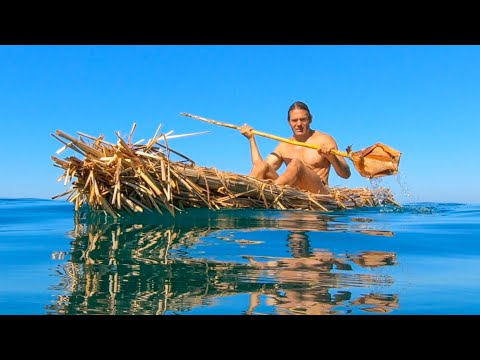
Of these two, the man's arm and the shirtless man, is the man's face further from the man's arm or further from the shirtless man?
the man's arm

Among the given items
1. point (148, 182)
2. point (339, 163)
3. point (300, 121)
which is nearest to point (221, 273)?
point (148, 182)

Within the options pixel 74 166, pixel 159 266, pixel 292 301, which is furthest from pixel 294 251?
pixel 74 166

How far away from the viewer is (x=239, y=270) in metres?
2.54

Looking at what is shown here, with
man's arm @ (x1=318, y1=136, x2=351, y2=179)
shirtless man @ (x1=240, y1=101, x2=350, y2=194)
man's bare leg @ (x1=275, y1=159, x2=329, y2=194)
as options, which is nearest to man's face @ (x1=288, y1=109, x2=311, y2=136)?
shirtless man @ (x1=240, y1=101, x2=350, y2=194)

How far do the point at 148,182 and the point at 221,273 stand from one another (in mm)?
3236

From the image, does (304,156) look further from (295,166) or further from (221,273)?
(221,273)

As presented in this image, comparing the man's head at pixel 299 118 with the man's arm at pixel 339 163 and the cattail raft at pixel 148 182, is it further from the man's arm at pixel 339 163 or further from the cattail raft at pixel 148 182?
the cattail raft at pixel 148 182

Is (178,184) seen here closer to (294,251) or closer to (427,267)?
(294,251)

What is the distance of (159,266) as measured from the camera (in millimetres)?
2633

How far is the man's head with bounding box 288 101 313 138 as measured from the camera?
28.9ft

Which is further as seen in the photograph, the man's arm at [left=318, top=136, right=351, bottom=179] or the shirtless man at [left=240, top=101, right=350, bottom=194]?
the man's arm at [left=318, top=136, right=351, bottom=179]

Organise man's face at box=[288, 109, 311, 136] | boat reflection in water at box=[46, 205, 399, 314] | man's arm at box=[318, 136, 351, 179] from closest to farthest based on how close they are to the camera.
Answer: boat reflection in water at box=[46, 205, 399, 314]
man's arm at box=[318, 136, 351, 179]
man's face at box=[288, 109, 311, 136]

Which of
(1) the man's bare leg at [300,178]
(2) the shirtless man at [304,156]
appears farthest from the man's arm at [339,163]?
(1) the man's bare leg at [300,178]

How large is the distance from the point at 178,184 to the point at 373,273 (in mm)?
3750
